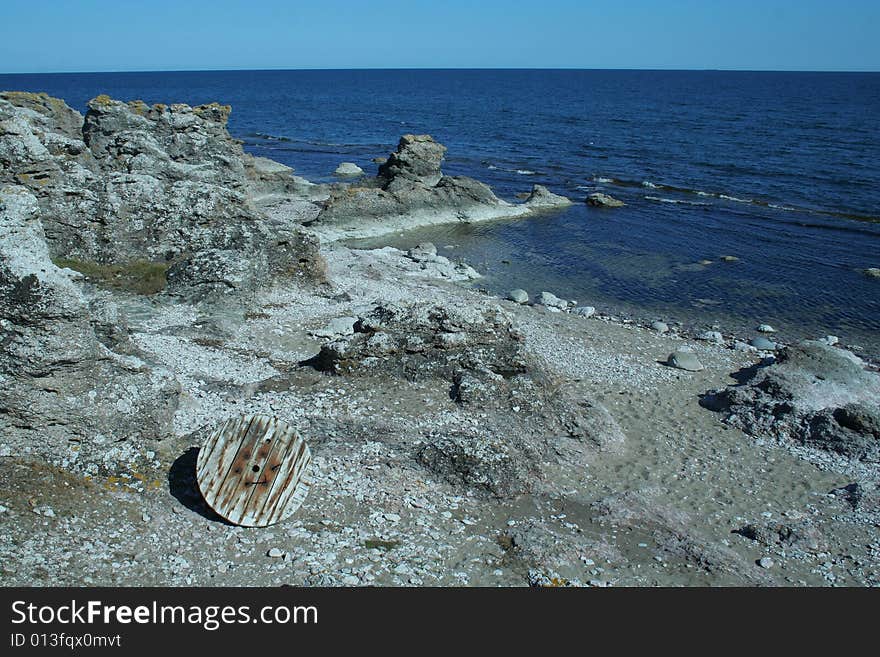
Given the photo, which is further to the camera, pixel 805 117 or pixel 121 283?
pixel 805 117

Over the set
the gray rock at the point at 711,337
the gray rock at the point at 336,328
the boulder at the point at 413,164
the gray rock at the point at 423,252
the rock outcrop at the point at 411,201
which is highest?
the boulder at the point at 413,164

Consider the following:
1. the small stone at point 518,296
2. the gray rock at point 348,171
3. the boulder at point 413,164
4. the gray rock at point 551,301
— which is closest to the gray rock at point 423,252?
the small stone at point 518,296

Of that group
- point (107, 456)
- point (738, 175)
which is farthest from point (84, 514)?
point (738, 175)

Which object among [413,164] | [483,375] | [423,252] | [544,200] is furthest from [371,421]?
[544,200]

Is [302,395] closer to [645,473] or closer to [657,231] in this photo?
[645,473]

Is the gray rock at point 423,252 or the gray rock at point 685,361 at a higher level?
the gray rock at point 423,252

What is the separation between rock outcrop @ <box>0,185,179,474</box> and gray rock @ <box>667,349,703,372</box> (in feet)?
51.7

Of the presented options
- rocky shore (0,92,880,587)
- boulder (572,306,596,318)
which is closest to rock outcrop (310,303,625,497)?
rocky shore (0,92,880,587)

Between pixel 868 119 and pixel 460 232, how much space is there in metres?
87.2

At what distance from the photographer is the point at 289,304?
75.9 feet

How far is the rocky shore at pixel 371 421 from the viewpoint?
11359mm

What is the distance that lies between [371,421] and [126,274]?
1309 centimetres

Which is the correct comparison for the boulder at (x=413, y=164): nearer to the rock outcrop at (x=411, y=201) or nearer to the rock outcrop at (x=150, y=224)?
the rock outcrop at (x=411, y=201)

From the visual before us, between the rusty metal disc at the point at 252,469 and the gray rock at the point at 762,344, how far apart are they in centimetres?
1934
